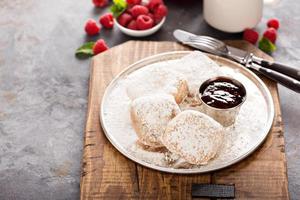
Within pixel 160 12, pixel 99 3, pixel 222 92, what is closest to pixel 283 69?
pixel 222 92

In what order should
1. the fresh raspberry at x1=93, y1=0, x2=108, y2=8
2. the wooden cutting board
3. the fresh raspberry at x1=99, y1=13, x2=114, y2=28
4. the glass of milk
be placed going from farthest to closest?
the fresh raspberry at x1=93, y1=0, x2=108, y2=8
the fresh raspberry at x1=99, y1=13, x2=114, y2=28
the glass of milk
the wooden cutting board

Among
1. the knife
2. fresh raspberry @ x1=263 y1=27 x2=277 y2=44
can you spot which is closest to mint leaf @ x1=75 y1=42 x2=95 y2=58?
the knife

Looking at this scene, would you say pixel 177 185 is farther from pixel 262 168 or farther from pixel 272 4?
pixel 272 4

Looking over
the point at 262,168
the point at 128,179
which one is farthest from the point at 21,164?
the point at 262,168

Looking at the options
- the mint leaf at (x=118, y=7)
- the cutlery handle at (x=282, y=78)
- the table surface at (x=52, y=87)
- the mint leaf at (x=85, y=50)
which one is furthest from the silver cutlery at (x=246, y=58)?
the mint leaf at (x=85, y=50)

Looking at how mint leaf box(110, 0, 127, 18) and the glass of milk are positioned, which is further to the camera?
mint leaf box(110, 0, 127, 18)

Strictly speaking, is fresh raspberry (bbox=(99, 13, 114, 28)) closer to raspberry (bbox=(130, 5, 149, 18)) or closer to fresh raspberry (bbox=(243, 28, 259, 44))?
raspberry (bbox=(130, 5, 149, 18))
